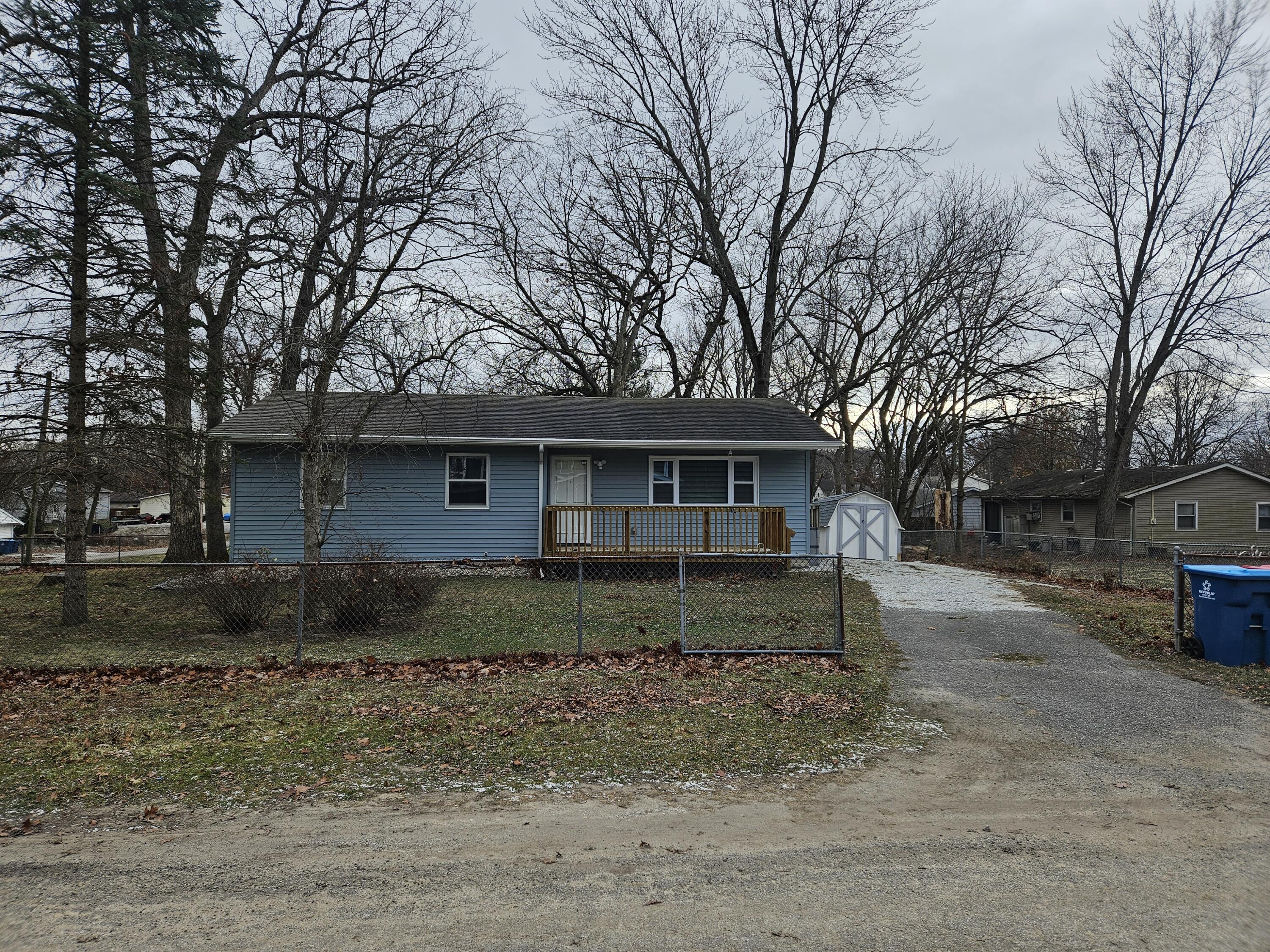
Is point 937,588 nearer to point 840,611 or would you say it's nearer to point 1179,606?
point 1179,606

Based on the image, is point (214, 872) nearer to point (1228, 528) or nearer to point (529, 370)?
point (529, 370)

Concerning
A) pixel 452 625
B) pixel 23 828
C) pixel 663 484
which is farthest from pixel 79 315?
Answer: pixel 663 484

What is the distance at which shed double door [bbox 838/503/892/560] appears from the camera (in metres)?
23.6

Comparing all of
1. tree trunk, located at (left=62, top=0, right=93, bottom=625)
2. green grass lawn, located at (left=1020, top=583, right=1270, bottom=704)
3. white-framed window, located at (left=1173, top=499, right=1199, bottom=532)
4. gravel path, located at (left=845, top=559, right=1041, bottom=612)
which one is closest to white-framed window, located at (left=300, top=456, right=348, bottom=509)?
tree trunk, located at (left=62, top=0, right=93, bottom=625)

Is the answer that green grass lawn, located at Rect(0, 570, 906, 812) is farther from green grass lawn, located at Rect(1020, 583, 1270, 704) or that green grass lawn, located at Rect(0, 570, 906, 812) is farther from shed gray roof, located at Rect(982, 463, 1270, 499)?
shed gray roof, located at Rect(982, 463, 1270, 499)

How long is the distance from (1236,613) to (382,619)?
32.2 feet

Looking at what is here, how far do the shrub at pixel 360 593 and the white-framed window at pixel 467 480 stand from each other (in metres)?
6.66

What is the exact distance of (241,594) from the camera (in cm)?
979

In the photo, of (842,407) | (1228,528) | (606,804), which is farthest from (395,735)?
(1228,528)

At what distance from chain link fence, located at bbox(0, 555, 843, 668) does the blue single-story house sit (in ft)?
8.58

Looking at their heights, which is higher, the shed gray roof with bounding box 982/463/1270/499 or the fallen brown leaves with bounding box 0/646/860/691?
the shed gray roof with bounding box 982/463/1270/499

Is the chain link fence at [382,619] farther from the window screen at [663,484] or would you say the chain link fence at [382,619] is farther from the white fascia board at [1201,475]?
the white fascia board at [1201,475]

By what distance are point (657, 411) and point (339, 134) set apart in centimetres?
903

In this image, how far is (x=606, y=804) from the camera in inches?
183
